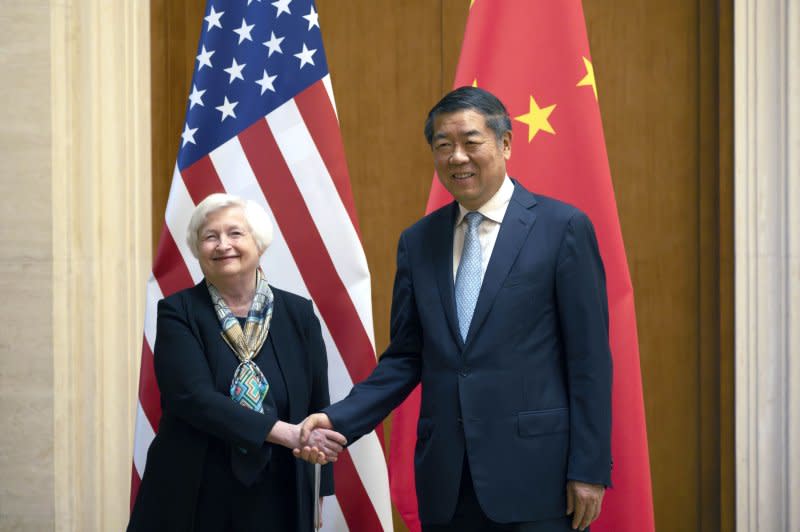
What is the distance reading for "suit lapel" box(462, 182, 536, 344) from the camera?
7.09 ft

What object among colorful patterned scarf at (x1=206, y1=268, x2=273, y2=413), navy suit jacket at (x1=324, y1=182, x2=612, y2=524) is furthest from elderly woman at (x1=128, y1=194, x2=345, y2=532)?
navy suit jacket at (x1=324, y1=182, x2=612, y2=524)

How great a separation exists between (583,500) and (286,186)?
1434mm

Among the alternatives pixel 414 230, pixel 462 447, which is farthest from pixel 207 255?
pixel 462 447

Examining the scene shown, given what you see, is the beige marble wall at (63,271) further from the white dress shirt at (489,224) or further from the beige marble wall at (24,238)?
the white dress shirt at (489,224)

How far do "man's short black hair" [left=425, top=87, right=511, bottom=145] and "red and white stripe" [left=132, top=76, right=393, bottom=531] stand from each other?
0.73m

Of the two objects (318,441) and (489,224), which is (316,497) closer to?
(318,441)

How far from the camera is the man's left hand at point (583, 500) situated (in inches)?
83.1

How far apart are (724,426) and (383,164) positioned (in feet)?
5.94

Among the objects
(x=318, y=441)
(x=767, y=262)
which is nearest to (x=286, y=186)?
(x=318, y=441)

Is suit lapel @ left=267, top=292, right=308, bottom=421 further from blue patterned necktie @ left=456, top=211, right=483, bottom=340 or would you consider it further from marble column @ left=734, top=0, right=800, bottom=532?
marble column @ left=734, top=0, right=800, bottom=532

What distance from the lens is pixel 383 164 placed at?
12.7 feet

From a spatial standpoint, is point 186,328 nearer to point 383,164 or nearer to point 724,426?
point 383,164

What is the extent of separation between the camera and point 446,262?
228 centimetres

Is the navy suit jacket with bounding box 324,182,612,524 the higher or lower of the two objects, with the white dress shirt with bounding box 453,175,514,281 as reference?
lower
